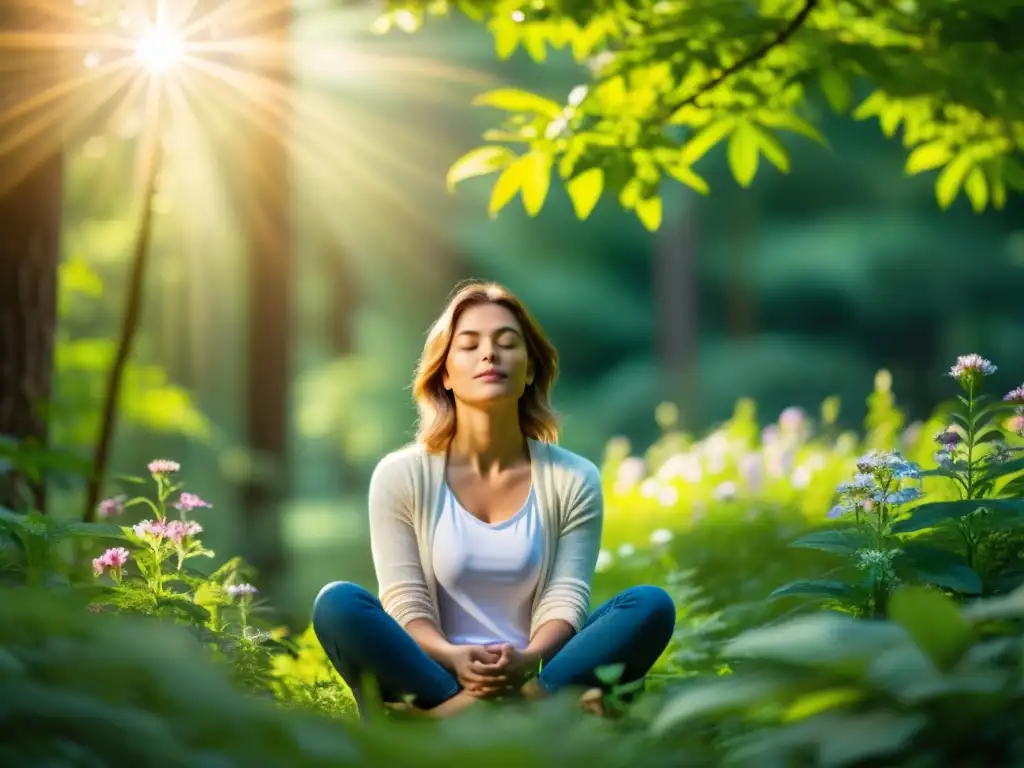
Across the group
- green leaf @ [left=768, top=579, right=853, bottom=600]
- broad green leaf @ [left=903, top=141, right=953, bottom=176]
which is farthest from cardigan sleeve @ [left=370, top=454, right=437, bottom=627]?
broad green leaf @ [left=903, top=141, right=953, bottom=176]

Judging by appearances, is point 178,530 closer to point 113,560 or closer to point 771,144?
point 113,560

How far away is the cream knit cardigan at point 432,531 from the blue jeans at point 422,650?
10cm

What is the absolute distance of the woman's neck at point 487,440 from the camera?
10.3 feet

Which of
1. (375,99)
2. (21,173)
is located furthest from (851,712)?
(375,99)

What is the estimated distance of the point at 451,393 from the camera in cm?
330

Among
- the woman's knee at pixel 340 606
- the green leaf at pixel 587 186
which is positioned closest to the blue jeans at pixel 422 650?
the woman's knee at pixel 340 606

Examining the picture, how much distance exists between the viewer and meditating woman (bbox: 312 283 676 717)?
2.78 meters

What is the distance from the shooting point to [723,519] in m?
5.74

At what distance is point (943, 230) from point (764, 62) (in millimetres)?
13768

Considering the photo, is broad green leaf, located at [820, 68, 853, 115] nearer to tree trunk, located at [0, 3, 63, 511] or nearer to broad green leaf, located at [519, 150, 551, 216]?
broad green leaf, located at [519, 150, 551, 216]

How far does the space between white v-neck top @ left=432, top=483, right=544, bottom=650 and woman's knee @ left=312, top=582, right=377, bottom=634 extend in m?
0.25

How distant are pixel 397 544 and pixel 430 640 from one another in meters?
0.27

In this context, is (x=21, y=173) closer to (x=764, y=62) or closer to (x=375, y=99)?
(x=764, y=62)

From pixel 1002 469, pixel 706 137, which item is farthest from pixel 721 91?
pixel 1002 469
